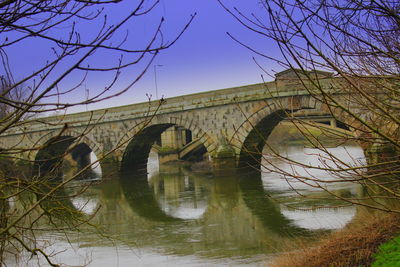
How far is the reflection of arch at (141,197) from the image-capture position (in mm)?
13163

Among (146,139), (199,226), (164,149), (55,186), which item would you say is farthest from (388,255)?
(164,149)

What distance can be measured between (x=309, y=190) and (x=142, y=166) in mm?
13694

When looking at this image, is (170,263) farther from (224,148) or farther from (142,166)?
(142,166)

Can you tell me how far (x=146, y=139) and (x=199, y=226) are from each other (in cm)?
1459

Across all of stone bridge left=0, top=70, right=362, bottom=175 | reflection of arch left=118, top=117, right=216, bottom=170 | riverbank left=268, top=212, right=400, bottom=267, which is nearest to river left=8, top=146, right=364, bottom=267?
riverbank left=268, top=212, right=400, bottom=267

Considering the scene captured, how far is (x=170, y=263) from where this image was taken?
26.8 feet

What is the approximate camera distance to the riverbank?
18.6ft

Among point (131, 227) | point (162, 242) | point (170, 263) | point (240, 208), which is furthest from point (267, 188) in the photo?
point (170, 263)

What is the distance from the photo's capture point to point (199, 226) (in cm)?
1112

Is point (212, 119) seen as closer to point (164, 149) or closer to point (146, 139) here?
point (146, 139)

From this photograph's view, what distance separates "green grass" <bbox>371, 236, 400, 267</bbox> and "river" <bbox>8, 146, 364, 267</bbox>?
112 cm

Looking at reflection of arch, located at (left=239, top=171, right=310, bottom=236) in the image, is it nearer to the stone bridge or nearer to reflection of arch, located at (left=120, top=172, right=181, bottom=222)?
the stone bridge

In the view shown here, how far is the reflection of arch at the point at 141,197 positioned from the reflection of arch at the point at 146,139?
1003 mm

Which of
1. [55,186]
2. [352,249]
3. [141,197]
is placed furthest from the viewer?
[141,197]
